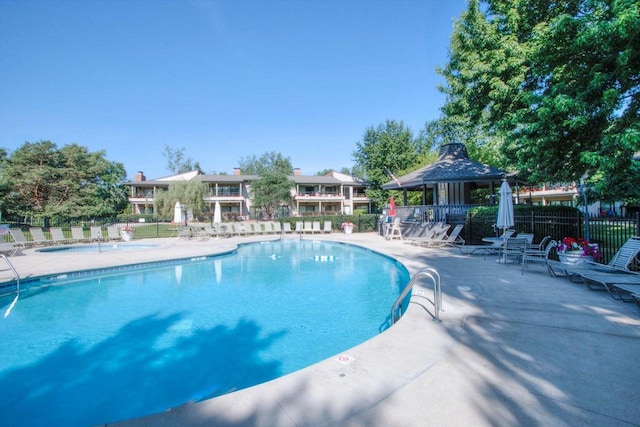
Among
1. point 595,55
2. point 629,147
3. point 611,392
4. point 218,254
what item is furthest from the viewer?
point 218,254

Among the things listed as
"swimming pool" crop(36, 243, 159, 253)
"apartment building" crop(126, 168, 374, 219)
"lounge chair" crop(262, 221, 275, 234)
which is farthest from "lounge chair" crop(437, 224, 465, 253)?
"apartment building" crop(126, 168, 374, 219)

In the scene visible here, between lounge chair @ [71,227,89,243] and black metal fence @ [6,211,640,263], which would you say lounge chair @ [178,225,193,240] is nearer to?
lounge chair @ [71,227,89,243]

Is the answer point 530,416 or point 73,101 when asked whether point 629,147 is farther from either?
point 73,101

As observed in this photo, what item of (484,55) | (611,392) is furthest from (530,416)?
(484,55)

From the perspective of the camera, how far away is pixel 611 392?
246cm

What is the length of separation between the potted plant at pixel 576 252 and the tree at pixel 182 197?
104 ft

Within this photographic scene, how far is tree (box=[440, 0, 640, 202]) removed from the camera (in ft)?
20.8

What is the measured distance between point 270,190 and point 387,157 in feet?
47.0

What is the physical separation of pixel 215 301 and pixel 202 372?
10.5 feet

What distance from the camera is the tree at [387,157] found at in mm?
32906

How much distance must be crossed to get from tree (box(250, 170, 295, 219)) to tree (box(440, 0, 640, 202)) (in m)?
25.9

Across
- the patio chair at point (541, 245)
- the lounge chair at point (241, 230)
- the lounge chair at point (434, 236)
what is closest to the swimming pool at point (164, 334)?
the lounge chair at point (434, 236)

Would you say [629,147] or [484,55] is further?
[484,55]

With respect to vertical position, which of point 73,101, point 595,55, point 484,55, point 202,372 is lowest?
point 202,372
